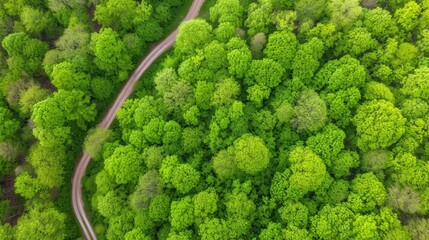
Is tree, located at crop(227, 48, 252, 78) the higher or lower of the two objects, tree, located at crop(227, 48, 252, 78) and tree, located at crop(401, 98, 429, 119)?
the higher

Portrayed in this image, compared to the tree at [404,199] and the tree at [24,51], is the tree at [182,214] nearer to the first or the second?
the tree at [404,199]

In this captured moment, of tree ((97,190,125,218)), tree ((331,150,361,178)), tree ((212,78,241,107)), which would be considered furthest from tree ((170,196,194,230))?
tree ((331,150,361,178))

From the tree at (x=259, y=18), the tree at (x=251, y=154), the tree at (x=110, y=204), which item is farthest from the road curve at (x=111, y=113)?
the tree at (x=251, y=154)

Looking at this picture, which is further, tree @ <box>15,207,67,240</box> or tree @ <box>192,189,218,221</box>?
tree @ <box>15,207,67,240</box>

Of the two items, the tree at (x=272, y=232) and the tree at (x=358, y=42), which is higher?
the tree at (x=358, y=42)

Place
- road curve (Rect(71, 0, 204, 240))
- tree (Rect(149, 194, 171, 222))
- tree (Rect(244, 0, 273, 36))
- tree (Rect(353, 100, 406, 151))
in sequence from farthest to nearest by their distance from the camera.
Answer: road curve (Rect(71, 0, 204, 240)) → tree (Rect(244, 0, 273, 36)) → tree (Rect(149, 194, 171, 222)) → tree (Rect(353, 100, 406, 151))

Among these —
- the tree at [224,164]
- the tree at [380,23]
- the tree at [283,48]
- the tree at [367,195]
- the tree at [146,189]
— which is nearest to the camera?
the tree at [367,195]

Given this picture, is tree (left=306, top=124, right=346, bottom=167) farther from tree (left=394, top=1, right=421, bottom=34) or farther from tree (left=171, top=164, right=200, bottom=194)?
tree (left=394, top=1, right=421, bottom=34)

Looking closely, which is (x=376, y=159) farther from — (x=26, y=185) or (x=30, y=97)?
(x=30, y=97)
